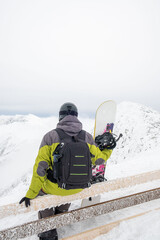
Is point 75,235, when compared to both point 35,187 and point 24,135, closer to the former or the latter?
point 35,187

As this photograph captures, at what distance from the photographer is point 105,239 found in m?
2.39

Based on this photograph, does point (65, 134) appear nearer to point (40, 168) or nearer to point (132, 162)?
point (40, 168)

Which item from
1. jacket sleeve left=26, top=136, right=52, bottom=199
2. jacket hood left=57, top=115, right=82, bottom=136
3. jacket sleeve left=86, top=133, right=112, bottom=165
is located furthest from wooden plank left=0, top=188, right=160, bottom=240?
jacket hood left=57, top=115, right=82, bottom=136

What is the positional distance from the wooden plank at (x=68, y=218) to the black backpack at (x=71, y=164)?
0.42 metres

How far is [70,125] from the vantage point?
2352mm

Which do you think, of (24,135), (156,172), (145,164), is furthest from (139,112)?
(24,135)

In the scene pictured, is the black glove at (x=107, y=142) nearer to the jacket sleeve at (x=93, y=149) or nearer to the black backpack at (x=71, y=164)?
the jacket sleeve at (x=93, y=149)

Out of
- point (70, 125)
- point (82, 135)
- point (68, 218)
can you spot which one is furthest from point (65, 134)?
point (68, 218)

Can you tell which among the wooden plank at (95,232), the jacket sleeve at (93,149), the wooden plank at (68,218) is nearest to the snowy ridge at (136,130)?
the wooden plank at (68,218)

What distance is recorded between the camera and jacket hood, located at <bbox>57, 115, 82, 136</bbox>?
2320mm

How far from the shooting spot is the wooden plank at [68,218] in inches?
75.5

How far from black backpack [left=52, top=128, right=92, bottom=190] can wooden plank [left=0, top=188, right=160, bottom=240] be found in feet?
1.38

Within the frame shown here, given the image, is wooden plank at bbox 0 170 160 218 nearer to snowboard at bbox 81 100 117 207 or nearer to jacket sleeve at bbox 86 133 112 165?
jacket sleeve at bbox 86 133 112 165

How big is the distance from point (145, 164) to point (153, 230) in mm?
4561
